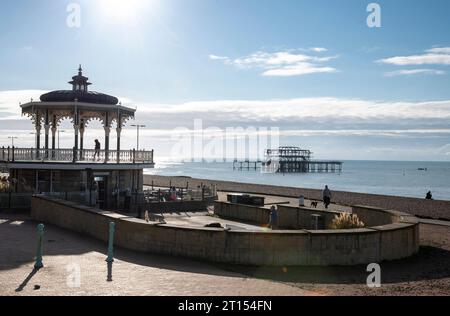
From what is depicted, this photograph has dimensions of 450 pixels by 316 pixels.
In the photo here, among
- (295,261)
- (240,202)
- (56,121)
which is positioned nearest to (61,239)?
(295,261)

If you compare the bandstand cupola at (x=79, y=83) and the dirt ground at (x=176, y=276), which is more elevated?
the bandstand cupola at (x=79, y=83)

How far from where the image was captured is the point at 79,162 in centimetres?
2775

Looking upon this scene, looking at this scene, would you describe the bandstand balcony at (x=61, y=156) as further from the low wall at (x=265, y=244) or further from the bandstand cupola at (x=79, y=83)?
the low wall at (x=265, y=244)

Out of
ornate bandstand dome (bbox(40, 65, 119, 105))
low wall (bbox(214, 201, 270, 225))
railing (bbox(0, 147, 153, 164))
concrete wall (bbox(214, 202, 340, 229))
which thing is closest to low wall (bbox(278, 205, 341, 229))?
concrete wall (bbox(214, 202, 340, 229))

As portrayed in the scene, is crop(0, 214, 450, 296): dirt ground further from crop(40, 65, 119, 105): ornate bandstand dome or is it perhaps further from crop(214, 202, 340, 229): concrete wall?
crop(40, 65, 119, 105): ornate bandstand dome

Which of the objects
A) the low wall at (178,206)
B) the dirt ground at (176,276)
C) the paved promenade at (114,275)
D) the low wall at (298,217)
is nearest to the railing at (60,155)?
the low wall at (178,206)

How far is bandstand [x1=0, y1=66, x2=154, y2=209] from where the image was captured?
27.5 meters

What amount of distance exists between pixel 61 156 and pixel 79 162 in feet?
5.49

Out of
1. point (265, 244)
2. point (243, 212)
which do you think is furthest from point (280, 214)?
point (265, 244)

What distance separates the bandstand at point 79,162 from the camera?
27469mm

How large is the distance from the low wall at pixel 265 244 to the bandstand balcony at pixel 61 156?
14259 mm
